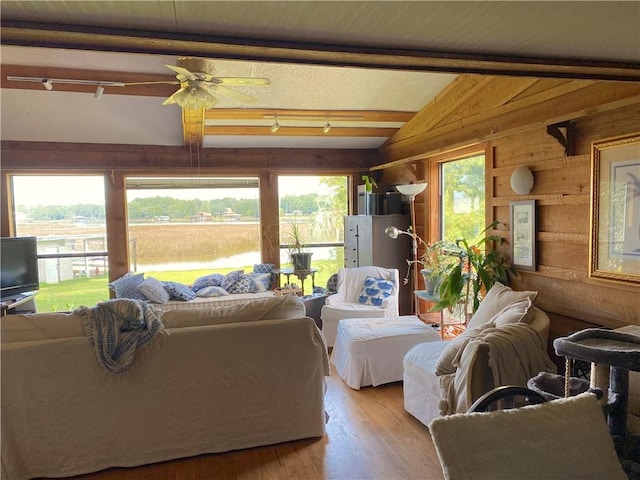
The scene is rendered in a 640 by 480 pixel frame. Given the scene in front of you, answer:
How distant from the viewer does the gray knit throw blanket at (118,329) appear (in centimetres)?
236

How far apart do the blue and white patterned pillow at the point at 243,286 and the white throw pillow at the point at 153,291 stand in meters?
0.80

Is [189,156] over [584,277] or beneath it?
over

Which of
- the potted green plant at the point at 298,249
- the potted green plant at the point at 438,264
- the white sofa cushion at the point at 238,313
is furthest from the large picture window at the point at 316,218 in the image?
the white sofa cushion at the point at 238,313

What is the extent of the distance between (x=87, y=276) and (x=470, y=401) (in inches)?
196

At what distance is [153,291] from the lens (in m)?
4.87

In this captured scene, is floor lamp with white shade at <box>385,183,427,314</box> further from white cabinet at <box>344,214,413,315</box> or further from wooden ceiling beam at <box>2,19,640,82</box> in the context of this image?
wooden ceiling beam at <box>2,19,640,82</box>

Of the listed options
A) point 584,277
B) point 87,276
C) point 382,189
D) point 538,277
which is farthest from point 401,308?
point 87,276

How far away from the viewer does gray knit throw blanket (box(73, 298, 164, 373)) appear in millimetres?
2363

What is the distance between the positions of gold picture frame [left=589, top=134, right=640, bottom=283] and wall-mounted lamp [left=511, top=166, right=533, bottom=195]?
517 millimetres

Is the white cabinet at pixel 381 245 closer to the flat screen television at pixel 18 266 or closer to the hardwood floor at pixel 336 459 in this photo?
the hardwood floor at pixel 336 459

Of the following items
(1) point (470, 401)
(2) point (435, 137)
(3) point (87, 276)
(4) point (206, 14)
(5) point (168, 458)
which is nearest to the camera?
(4) point (206, 14)

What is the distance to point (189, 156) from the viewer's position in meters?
5.58

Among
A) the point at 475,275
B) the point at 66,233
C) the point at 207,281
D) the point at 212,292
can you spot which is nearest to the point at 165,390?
the point at 475,275

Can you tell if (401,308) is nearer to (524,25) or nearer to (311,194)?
(311,194)
